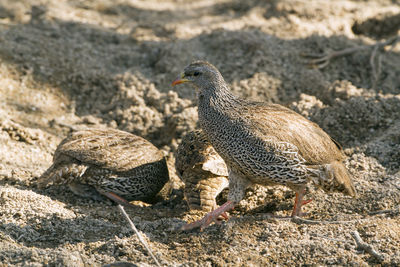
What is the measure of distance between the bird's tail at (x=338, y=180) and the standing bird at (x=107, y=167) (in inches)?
81.2

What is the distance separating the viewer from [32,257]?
3.88m

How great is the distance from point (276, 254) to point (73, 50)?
5056mm

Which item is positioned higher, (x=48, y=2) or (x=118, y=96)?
(x=48, y=2)

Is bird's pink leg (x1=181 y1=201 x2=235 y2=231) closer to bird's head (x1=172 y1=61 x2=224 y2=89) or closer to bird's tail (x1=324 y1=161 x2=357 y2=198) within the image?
bird's tail (x1=324 y1=161 x2=357 y2=198)

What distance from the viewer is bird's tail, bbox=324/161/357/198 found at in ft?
15.9

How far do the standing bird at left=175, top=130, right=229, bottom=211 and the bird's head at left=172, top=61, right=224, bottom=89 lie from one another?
0.63 m

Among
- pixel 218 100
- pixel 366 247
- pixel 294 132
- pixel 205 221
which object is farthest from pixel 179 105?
pixel 366 247

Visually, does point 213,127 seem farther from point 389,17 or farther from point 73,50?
point 389,17

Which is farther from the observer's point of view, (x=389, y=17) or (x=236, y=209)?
→ (x=389, y=17)

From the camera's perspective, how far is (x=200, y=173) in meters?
5.59

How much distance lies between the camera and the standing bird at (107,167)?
549 centimetres

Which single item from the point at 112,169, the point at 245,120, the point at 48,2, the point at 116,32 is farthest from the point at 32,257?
the point at 48,2

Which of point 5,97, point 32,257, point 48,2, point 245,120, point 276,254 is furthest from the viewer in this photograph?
point 48,2

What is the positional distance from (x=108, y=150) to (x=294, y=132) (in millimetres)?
2162
